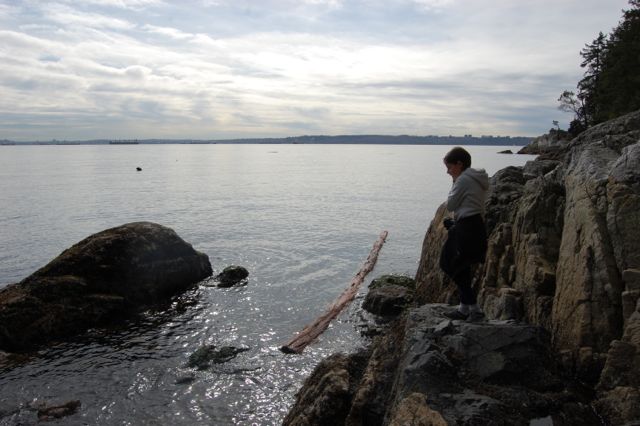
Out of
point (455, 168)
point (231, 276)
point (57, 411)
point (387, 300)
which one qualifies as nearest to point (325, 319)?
point (387, 300)

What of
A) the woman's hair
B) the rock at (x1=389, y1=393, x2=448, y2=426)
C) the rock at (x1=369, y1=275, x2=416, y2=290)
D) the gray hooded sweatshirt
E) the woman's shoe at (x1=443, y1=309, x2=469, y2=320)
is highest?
the woman's hair

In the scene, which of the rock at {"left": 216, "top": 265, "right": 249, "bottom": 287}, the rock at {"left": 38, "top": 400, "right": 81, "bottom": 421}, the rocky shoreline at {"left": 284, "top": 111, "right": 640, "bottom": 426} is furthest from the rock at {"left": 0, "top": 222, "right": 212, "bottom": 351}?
the rocky shoreline at {"left": 284, "top": 111, "right": 640, "bottom": 426}

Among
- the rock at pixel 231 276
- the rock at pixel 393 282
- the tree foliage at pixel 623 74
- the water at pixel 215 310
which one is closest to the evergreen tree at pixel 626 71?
the tree foliage at pixel 623 74

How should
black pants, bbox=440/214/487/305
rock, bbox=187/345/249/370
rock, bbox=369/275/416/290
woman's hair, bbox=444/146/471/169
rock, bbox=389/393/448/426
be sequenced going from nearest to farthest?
1. rock, bbox=389/393/448/426
2. black pants, bbox=440/214/487/305
3. woman's hair, bbox=444/146/471/169
4. rock, bbox=187/345/249/370
5. rock, bbox=369/275/416/290

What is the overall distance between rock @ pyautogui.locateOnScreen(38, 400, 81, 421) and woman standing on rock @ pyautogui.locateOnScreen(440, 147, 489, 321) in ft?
31.2

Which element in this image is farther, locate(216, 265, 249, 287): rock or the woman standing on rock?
locate(216, 265, 249, 287): rock

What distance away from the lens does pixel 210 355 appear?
46.9ft

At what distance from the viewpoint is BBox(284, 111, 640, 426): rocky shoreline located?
6.43 m

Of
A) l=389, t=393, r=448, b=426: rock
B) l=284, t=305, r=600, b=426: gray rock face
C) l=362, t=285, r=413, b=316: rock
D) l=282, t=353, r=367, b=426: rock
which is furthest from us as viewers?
l=362, t=285, r=413, b=316: rock

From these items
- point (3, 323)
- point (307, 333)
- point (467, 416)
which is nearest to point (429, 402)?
point (467, 416)

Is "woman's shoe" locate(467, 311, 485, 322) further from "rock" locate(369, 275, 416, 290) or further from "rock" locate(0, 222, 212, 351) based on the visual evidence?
"rock" locate(0, 222, 212, 351)

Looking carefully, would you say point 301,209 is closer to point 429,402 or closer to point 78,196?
point 78,196

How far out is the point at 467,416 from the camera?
19.8ft

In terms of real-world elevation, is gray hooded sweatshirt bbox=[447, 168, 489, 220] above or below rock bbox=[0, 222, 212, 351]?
above
